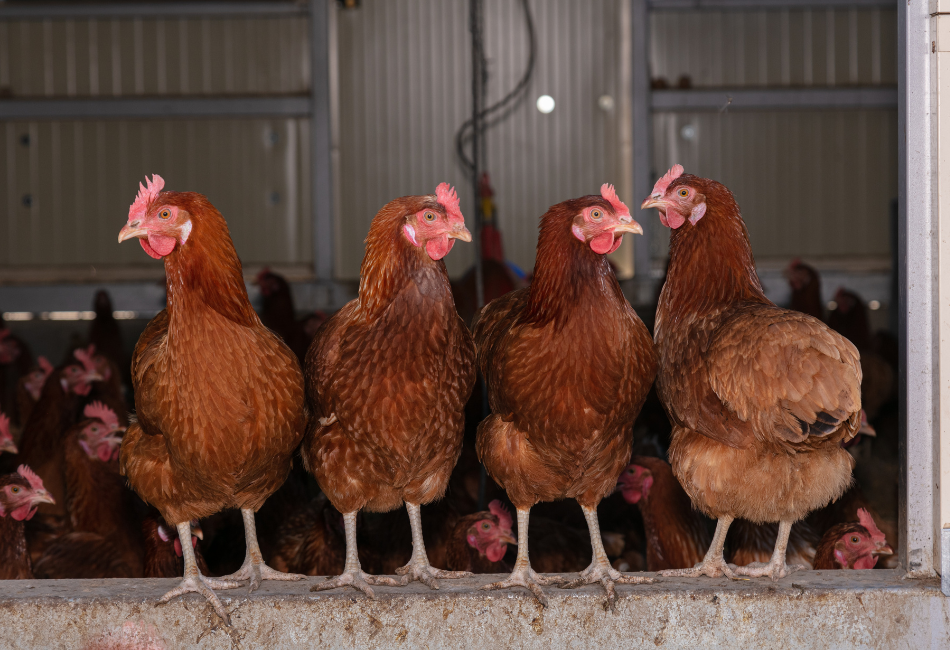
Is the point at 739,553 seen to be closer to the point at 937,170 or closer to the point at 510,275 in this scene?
the point at 937,170

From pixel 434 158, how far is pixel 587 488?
224 inches

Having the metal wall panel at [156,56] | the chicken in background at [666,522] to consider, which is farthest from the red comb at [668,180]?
the metal wall panel at [156,56]

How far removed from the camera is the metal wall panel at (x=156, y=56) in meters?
7.93

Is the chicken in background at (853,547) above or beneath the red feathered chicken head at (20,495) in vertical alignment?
beneath

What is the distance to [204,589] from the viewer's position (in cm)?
264

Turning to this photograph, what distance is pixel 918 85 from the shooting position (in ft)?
8.50

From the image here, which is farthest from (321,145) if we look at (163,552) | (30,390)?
(163,552)

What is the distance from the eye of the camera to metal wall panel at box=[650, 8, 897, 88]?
25.8 feet

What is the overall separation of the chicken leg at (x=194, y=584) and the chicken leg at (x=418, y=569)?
55 cm

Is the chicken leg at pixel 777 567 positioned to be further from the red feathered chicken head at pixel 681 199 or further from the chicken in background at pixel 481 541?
the red feathered chicken head at pixel 681 199

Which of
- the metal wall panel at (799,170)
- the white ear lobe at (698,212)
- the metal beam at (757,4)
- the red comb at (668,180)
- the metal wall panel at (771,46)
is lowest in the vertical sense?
the white ear lobe at (698,212)

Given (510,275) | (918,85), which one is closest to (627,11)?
(510,275)

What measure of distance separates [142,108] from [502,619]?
687 cm

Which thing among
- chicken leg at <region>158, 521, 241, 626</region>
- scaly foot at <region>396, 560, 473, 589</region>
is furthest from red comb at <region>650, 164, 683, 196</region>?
chicken leg at <region>158, 521, 241, 626</region>
